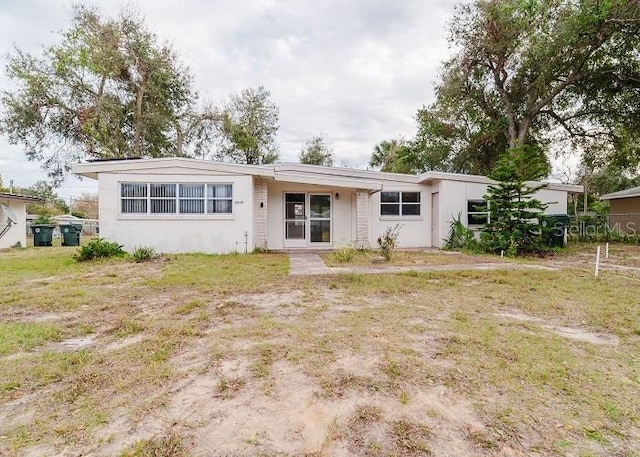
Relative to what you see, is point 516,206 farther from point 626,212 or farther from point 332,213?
point 626,212

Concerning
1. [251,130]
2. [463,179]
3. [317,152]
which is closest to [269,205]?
[463,179]

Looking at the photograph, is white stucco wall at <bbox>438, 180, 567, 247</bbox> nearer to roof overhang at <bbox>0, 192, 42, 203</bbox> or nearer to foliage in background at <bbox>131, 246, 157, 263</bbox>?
foliage in background at <bbox>131, 246, 157, 263</bbox>

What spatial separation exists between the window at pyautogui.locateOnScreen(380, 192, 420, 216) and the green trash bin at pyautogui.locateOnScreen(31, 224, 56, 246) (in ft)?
46.8

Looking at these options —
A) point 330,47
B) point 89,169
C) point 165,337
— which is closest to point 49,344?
point 165,337

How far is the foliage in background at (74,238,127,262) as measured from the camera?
9.75 metres

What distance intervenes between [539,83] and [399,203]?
27.7ft

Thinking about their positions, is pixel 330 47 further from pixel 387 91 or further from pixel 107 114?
pixel 107 114

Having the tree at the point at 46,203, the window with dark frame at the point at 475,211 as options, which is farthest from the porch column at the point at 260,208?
the tree at the point at 46,203

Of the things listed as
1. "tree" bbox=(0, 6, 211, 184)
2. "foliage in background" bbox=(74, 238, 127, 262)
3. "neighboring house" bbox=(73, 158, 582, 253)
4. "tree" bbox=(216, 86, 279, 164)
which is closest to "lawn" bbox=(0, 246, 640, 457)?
"foliage in background" bbox=(74, 238, 127, 262)

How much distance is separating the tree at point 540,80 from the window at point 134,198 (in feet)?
45.9

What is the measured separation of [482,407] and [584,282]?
5.93 meters

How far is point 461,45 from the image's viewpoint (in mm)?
17047

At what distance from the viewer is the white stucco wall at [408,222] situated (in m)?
13.5

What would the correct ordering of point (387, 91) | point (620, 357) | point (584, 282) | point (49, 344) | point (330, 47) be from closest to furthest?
point (620, 357), point (49, 344), point (584, 282), point (330, 47), point (387, 91)
